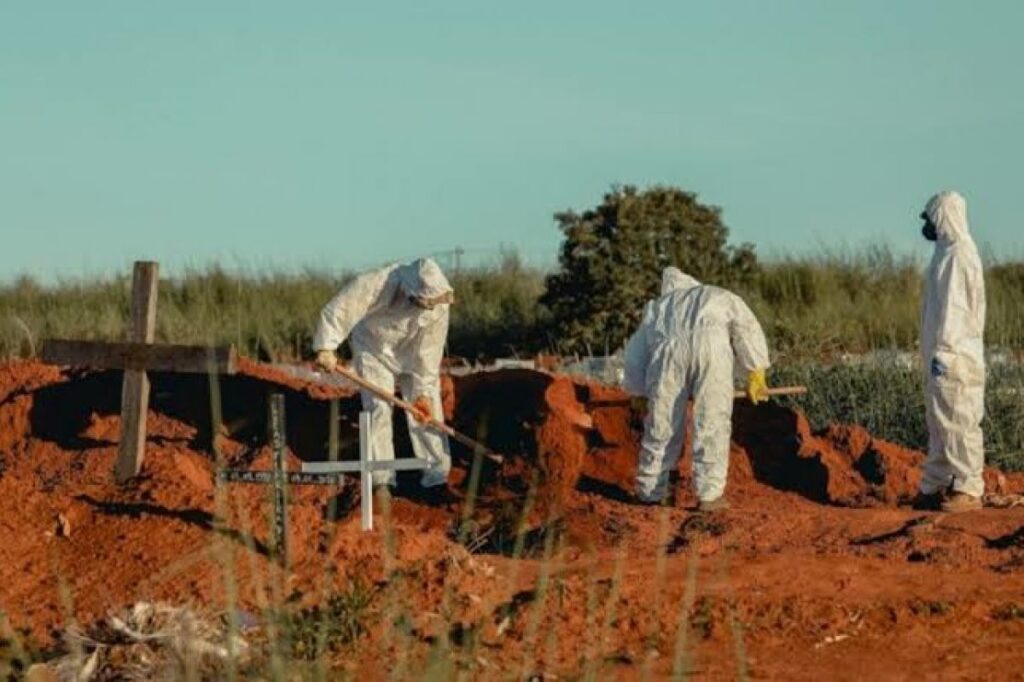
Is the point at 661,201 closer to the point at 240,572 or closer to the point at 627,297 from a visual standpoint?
the point at 627,297

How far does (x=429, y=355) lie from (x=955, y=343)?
11.7 feet

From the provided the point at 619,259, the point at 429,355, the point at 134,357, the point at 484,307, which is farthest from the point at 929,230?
the point at 484,307

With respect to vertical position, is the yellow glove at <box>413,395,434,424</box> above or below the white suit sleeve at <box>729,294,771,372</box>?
below

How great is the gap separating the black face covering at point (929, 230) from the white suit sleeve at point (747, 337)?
4.14 feet

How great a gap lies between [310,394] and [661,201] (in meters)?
10.7

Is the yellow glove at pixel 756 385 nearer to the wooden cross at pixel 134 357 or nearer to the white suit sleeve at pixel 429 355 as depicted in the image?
the white suit sleeve at pixel 429 355

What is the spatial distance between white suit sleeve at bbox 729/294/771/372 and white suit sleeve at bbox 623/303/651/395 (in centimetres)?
58

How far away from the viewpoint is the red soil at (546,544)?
1109cm

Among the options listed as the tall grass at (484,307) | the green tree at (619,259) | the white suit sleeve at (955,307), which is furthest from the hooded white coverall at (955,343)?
the green tree at (619,259)

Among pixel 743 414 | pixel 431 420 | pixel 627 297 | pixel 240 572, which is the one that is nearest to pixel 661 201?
pixel 627 297

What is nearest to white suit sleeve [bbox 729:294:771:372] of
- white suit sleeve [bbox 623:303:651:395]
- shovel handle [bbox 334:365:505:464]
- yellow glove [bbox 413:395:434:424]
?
white suit sleeve [bbox 623:303:651:395]

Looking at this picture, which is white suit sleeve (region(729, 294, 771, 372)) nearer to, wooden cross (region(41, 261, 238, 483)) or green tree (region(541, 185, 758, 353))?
wooden cross (region(41, 261, 238, 483))

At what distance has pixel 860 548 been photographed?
13922 mm

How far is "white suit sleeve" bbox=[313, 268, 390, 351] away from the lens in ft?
51.4
